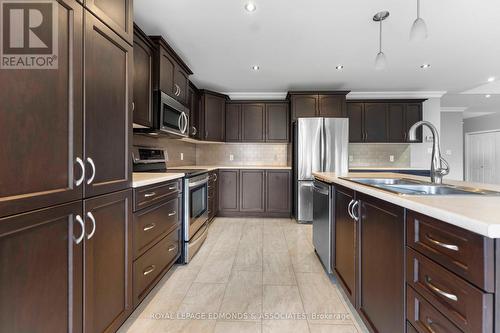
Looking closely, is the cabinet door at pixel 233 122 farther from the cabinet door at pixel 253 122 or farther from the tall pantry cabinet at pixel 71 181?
the tall pantry cabinet at pixel 71 181

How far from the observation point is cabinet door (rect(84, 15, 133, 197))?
1159 mm

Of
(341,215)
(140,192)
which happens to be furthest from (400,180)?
(140,192)

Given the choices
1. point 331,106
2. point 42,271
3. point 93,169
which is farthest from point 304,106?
point 42,271

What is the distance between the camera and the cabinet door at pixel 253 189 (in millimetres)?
4359

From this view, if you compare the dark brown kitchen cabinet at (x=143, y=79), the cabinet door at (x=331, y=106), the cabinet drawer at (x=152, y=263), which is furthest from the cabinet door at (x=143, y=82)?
the cabinet door at (x=331, y=106)

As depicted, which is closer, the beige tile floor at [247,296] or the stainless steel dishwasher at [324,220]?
the beige tile floor at [247,296]

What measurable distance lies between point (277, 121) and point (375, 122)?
6.10ft

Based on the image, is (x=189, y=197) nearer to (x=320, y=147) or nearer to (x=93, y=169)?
(x=93, y=169)

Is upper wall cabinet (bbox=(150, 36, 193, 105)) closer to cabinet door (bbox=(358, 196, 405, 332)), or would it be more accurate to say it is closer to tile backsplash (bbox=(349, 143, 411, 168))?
cabinet door (bbox=(358, 196, 405, 332))

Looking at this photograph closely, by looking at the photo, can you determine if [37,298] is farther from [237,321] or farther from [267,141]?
[267,141]

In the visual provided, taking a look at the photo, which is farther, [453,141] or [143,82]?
[453,141]

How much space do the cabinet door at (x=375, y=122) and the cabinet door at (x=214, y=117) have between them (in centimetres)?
271

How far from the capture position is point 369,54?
302cm

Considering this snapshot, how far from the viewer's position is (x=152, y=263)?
1.84 meters
